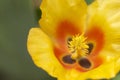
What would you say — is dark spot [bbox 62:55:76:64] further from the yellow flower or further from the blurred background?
the blurred background

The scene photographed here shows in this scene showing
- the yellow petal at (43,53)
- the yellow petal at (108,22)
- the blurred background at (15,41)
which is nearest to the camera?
the yellow petal at (43,53)

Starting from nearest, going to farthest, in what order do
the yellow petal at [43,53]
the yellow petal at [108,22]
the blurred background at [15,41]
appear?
the yellow petal at [43,53] < the yellow petal at [108,22] < the blurred background at [15,41]

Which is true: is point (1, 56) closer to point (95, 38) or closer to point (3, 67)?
point (3, 67)

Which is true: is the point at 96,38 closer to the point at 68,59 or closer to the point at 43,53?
the point at 68,59

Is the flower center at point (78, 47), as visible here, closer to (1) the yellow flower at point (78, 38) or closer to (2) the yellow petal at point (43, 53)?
(1) the yellow flower at point (78, 38)

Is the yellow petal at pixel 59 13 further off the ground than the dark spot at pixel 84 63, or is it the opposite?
the yellow petal at pixel 59 13

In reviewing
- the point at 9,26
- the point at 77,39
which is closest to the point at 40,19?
the point at 77,39

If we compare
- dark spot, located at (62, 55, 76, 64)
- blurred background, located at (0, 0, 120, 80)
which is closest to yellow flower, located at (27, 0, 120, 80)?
dark spot, located at (62, 55, 76, 64)

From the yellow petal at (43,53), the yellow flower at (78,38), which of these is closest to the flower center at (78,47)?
the yellow flower at (78,38)
